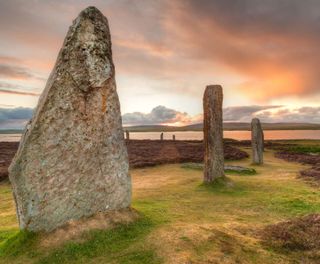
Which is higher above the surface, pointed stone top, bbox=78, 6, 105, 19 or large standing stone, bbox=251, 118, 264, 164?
pointed stone top, bbox=78, 6, 105, 19

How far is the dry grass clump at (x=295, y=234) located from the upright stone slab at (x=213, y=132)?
629 cm

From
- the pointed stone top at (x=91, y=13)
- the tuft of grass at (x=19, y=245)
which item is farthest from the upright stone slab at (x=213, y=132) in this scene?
the tuft of grass at (x=19, y=245)

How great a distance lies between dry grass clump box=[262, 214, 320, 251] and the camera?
28.3 feet

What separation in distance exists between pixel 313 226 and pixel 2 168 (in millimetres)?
22243

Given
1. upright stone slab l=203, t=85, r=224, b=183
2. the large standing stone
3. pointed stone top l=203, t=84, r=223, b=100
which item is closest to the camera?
upright stone slab l=203, t=85, r=224, b=183

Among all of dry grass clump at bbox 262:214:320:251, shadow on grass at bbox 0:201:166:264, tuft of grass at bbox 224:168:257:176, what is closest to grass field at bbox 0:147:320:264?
shadow on grass at bbox 0:201:166:264

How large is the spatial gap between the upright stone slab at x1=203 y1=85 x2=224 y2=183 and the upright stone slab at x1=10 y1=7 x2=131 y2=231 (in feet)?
23.6

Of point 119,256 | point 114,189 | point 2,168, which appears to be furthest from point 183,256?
point 2,168

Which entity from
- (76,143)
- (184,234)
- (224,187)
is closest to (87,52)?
(76,143)

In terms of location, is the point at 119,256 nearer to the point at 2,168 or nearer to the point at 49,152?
the point at 49,152

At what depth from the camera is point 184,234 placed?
8766mm

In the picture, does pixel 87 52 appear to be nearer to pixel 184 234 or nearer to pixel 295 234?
pixel 184 234

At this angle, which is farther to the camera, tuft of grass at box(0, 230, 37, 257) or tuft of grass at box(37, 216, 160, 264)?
tuft of grass at box(0, 230, 37, 257)

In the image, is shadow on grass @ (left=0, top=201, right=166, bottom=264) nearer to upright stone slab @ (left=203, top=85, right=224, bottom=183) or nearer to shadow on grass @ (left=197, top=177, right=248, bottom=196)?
shadow on grass @ (left=197, top=177, right=248, bottom=196)
